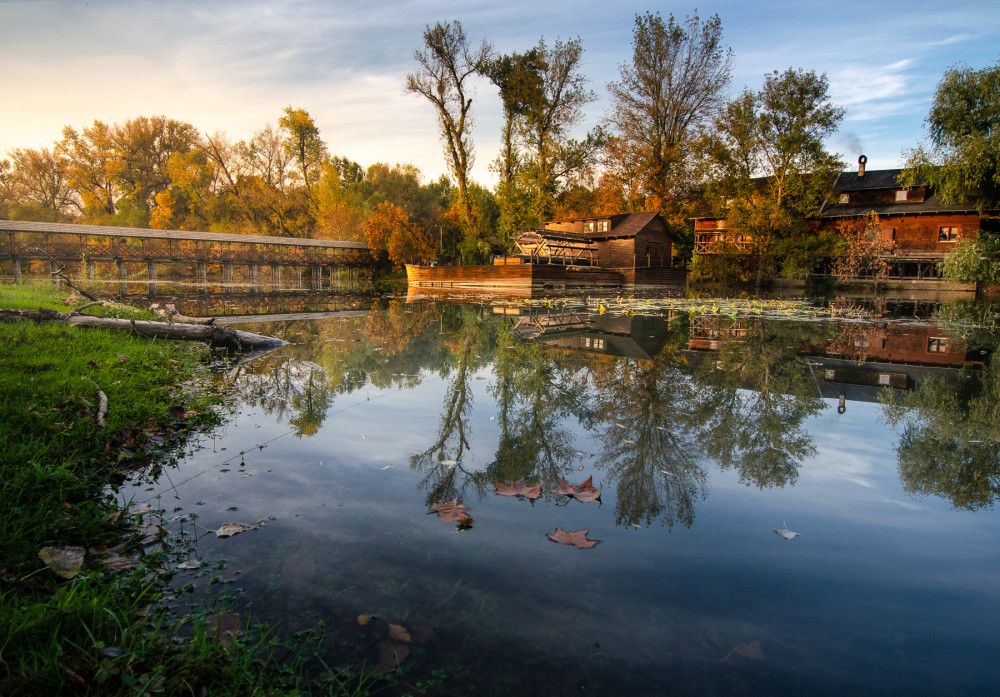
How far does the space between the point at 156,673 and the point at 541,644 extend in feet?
3.66

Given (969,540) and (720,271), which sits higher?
(720,271)

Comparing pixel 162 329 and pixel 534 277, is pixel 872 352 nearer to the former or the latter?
pixel 162 329

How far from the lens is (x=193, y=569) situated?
200 centimetres

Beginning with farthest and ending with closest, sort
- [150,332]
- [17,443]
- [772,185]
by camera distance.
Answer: [772,185] < [150,332] < [17,443]

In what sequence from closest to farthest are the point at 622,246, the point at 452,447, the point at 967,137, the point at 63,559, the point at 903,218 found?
the point at 63,559
the point at 452,447
the point at 967,137
the point at 903,218
the point at 622,246

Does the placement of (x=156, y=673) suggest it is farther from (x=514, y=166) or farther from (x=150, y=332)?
(x=514, y=166)

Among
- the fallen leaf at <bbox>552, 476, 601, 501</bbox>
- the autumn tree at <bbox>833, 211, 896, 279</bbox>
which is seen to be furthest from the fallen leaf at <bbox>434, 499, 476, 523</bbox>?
the autumn tree at <bbox>833, 211, 896, 279</bbox>

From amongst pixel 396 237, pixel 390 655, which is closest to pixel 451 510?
pixel 390 655

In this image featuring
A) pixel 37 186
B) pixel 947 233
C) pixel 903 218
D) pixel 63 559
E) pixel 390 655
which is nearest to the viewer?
pixel 390 655

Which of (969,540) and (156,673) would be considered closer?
(156,673)

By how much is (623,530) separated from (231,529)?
1853 mm

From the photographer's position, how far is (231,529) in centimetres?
232

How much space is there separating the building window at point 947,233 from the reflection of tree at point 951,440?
113ft

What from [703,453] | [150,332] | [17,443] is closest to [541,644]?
[703,453]
